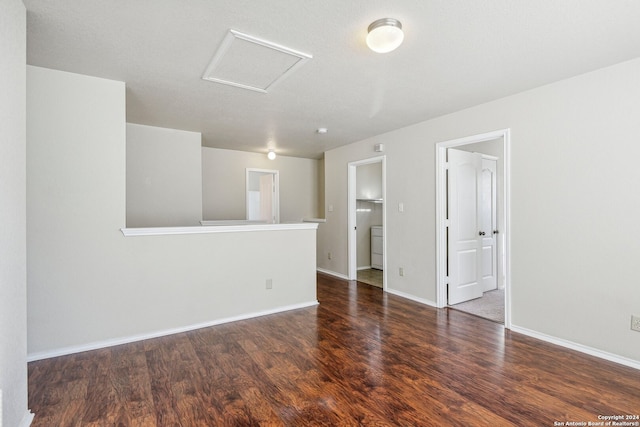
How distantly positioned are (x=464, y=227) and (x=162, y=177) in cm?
426

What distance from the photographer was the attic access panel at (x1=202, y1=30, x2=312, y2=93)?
2.12 meters

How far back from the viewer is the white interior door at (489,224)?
14.7ft

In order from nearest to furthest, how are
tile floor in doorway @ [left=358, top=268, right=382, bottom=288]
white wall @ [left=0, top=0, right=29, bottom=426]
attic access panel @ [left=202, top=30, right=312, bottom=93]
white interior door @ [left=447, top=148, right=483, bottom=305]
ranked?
white wall @ [left=0, top=0, right=29, bottom=426] < attic access panel @ [left=202, top=30, right=312, bottom=93] < white interior door @ [left=447, top=148, right=483, bottom=305] < tile floor in doorway @ [left=358, top=268, right=382, bottom=288]

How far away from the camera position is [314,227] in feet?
13.2

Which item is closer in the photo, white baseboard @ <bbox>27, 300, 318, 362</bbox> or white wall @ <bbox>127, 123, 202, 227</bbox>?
white baseboard @ <bbox>27, 300, 318, 362</bbox>

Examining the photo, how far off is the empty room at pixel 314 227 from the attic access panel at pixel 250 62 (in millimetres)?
26

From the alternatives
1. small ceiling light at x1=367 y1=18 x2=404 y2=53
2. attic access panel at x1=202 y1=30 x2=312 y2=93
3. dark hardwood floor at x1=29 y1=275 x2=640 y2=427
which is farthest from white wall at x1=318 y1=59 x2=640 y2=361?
attic access panel at x1=202 y1=30 x2=312 y2=93

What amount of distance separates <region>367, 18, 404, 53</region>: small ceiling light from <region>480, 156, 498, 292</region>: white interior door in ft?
10.5

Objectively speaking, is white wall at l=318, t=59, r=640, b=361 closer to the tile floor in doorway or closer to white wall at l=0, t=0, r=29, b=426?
the tile floor in doorway

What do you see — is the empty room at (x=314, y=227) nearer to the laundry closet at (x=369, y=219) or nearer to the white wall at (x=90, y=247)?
the white wall at (x=90, y=247)

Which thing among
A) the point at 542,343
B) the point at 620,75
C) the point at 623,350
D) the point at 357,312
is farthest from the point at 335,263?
the point at 620,75

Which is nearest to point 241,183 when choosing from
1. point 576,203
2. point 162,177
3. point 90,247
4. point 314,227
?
point 162,177

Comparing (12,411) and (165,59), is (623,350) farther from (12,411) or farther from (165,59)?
(165,59)

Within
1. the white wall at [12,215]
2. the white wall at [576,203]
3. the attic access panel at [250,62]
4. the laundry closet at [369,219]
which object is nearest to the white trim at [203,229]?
the white wall at [12,215]
